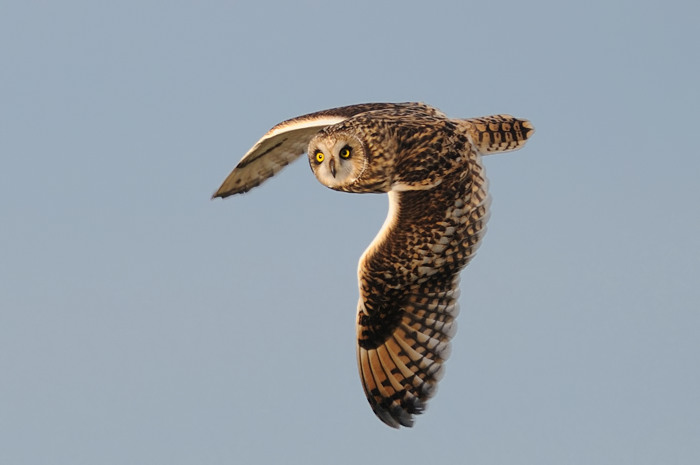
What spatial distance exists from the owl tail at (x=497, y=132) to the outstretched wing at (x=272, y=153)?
3.06ft

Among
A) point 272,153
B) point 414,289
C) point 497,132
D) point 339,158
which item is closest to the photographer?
point 339,158

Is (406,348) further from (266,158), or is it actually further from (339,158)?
(266,158)

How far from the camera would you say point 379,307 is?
1396 centimetres

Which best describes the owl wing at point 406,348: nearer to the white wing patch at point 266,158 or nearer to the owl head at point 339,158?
the owl head at point 339,158

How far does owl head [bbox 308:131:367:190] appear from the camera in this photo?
43.0 ft

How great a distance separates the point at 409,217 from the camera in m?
13.4

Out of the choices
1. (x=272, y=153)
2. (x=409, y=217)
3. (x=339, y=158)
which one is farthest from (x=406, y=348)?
(x=272, y=153)

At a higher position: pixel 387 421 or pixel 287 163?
pixel 287 163

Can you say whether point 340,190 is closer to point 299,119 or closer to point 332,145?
point 332,145

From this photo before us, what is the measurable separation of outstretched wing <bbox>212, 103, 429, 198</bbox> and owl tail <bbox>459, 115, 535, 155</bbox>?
93 centimetres

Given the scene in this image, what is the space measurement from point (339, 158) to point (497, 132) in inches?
75.0

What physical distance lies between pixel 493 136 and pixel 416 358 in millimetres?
2461

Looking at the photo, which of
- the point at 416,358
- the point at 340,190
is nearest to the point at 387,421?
the point at 416,358

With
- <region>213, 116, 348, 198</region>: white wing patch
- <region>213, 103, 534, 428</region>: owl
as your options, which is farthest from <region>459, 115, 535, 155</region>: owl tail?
<region>213, 116, 348, 198</region>: white wing patch
